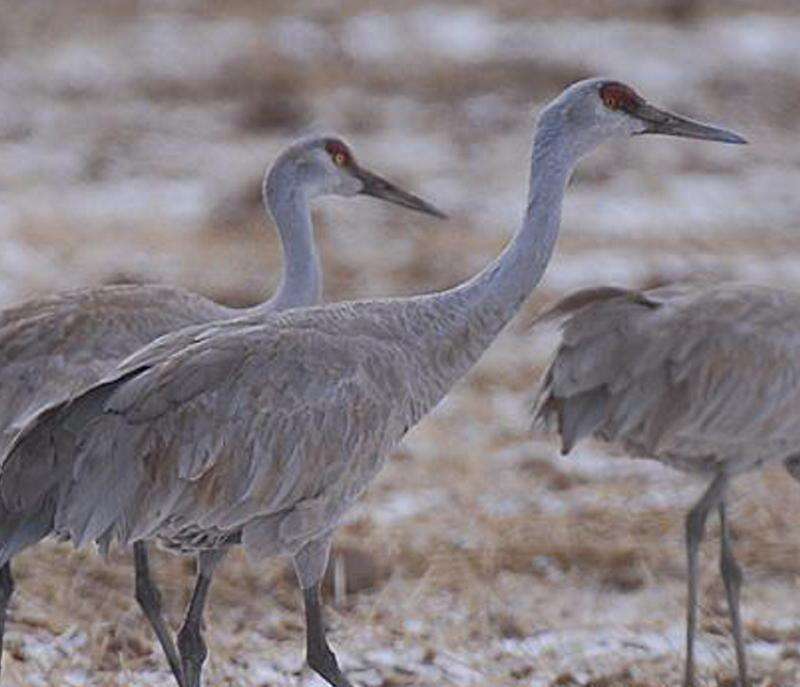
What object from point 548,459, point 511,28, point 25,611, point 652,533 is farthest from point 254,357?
point 511,28

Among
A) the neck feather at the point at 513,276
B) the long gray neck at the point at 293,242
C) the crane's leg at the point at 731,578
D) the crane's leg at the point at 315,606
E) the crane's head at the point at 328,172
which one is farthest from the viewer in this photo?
the crane's head at the point at 328,172

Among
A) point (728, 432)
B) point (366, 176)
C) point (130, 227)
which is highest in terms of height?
point (366, 176)

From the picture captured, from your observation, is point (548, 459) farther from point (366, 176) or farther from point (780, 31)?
point (780, 31)

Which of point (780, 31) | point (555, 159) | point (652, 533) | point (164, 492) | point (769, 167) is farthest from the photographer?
point (780, 31)

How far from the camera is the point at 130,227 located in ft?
39.3

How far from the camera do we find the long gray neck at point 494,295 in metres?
5.50

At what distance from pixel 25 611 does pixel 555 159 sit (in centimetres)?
205

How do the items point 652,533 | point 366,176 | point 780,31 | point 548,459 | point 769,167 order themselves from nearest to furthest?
point 366,176 < point 652,533 < point 548,459 < point 769,167 < point 780,31

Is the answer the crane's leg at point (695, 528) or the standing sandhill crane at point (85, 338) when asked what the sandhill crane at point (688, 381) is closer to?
the crane's leg at point (695, 528)

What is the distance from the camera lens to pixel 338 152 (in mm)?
6945

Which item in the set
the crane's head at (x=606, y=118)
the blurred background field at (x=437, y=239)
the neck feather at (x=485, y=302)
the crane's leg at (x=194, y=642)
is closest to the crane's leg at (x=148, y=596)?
the blurred background field at (x=437, y=239)

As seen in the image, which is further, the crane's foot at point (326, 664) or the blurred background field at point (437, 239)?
the blurred background field at point (437, 239)

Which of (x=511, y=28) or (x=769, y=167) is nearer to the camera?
(x=769, y=167)

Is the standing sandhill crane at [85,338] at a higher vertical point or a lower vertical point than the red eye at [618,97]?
lower
